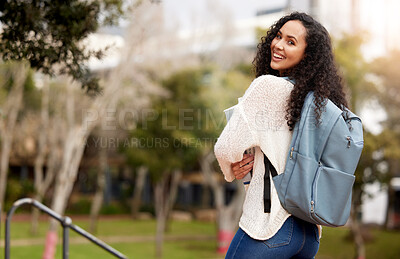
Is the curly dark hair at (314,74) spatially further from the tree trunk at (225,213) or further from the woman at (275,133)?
the tree trunk at (225,213)

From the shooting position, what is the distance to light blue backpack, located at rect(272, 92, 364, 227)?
185cm

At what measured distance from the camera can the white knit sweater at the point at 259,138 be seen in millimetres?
1915

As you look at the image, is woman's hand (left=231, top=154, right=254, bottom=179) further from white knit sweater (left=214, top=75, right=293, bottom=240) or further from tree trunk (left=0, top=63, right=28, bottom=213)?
tree trunk (left=0, top=63, right=28, bottom=213)

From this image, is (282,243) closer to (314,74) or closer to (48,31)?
(314,74)

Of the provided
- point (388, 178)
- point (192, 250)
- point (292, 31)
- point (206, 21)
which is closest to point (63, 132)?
point (192, 250)

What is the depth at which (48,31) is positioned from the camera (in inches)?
134

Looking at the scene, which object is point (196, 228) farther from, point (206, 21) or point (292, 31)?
point (292, 31)

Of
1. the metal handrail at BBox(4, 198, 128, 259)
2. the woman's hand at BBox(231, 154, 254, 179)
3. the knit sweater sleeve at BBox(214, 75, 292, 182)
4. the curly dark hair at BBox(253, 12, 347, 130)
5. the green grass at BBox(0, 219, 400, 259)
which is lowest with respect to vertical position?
the green grass at BBox(0, 219, 400, 259)

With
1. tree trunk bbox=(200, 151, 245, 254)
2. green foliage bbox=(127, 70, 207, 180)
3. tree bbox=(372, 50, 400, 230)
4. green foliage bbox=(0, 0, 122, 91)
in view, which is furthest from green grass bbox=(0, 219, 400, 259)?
green foliage bbox=(0, 0, 122, 91)

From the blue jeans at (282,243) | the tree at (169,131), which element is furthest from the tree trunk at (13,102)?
the blue jeans at (282,243)

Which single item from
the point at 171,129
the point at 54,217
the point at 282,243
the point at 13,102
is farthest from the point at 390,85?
the point at 282,243

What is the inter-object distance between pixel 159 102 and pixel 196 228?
1068cm

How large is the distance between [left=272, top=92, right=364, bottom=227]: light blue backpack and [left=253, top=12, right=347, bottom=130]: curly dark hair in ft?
0.10

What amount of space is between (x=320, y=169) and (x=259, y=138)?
240 millimetres
